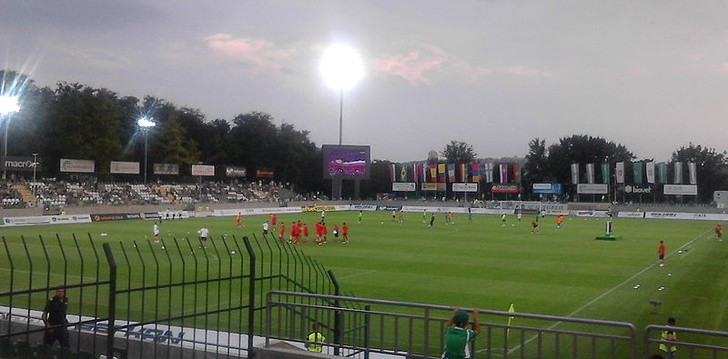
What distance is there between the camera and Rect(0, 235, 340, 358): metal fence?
983 cm

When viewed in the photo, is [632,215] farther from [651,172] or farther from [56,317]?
[56,317]

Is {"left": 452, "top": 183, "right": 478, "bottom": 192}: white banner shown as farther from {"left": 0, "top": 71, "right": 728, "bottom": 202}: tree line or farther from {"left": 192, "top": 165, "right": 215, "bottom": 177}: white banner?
{"left": 192, "top": 165, "right": 215, "bottom": 177}: white banner

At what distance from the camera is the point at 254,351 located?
9.80m

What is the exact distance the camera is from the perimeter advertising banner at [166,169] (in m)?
99.7

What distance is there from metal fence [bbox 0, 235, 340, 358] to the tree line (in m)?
55.5

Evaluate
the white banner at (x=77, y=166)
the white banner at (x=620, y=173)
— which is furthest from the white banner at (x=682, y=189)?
the white banner at (x=77, y=166)

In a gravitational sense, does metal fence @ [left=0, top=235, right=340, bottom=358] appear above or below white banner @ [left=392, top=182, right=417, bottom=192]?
below

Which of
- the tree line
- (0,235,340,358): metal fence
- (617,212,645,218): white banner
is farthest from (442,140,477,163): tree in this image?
(0,235,340,358): metal fence

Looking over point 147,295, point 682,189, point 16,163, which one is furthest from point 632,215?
point 16,163

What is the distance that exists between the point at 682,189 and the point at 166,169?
3201 inches

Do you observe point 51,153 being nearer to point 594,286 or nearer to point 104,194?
point 104,194

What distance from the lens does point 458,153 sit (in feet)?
518

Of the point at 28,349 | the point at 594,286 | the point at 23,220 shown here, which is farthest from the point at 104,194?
the point at 28,349

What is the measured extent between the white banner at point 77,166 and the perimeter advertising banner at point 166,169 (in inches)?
515
